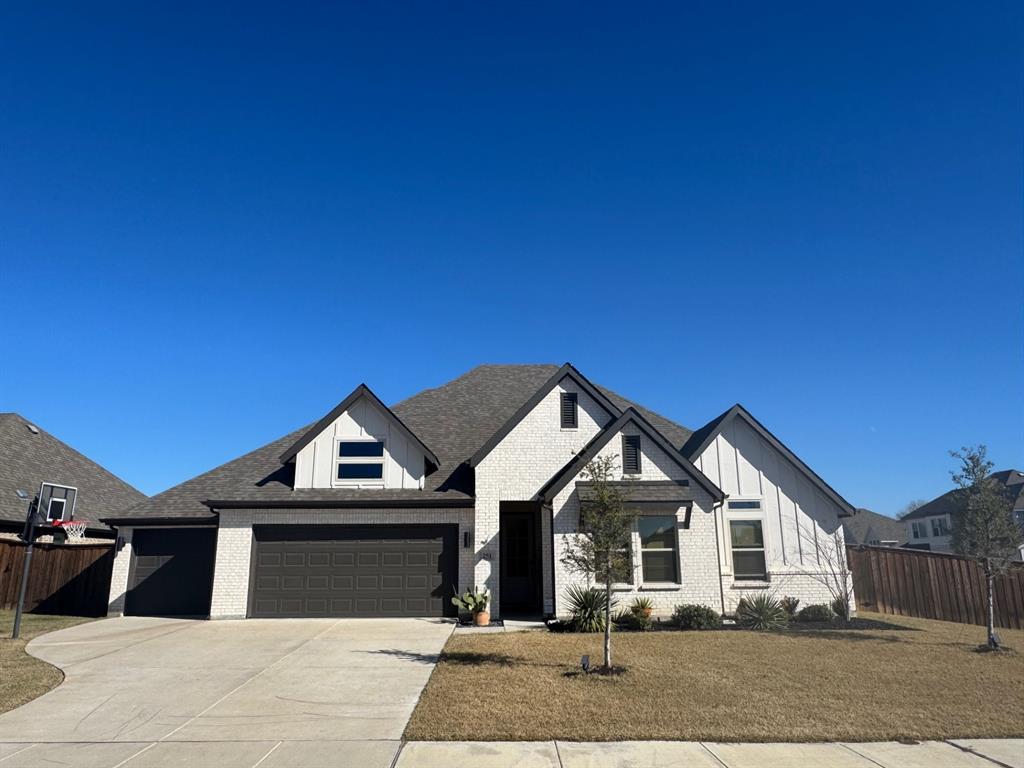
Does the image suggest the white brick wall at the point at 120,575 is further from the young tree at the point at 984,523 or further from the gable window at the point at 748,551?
the young tree at the point at 984,523

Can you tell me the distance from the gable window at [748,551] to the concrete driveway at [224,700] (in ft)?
29.7

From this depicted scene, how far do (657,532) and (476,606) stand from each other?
5458mm

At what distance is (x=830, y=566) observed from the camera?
61.0ft

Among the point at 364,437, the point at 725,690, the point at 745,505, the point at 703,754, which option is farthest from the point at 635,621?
the point at 364,437

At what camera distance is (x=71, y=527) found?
→ 19500 millimetres

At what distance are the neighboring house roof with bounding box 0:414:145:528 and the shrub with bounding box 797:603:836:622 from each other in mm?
27349

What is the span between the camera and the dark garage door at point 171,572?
1934 cm

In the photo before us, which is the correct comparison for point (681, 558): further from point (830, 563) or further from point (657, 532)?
point (830, 563)

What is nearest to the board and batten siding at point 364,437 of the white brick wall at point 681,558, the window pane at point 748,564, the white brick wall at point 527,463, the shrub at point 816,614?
the white brick wall at point 527,463

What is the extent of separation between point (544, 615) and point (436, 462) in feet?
18.6

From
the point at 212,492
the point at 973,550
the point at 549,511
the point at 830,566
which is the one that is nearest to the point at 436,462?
the point at 549,511

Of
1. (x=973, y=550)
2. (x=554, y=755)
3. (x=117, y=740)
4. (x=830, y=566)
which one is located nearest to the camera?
(x=554, y=755)

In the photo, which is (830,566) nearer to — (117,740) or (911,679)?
(911,679)

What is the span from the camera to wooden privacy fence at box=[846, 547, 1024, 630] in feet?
57.8
